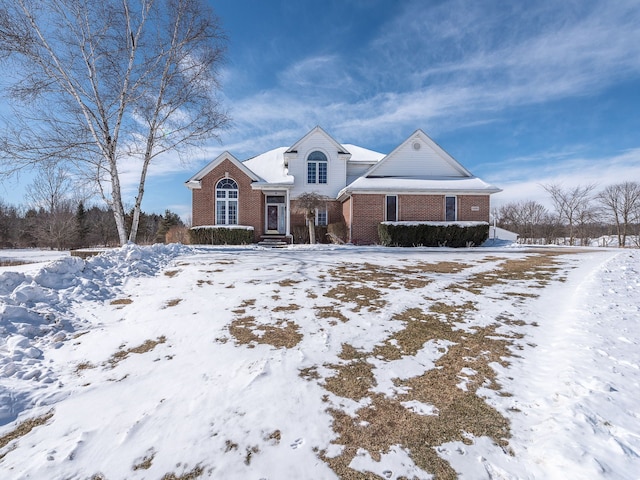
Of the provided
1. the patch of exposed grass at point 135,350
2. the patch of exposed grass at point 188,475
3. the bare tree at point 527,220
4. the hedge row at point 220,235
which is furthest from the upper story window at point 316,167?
the bare tree at point 527,220

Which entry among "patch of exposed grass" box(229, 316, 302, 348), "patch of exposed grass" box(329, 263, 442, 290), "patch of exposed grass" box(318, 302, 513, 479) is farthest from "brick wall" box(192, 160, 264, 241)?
"patch of exposed grass" box(318, 302, 513, 479)

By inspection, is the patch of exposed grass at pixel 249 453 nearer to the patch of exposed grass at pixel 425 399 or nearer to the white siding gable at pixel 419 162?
the patch of exposed grass at pixel 425 399

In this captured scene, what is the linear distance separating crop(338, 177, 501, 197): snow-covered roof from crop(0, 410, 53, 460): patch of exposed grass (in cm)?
1609

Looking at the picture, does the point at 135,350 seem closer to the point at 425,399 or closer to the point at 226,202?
the point at 425,399

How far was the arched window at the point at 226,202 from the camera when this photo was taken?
1911 cm

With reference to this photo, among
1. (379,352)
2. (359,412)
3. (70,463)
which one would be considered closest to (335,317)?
(379,352)

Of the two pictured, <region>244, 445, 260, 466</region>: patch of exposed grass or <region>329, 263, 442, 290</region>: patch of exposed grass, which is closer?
<region>244, 445, 260, 466</region>: patch of exposed grass

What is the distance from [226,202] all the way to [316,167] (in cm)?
656

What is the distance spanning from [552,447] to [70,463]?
3.25 metres

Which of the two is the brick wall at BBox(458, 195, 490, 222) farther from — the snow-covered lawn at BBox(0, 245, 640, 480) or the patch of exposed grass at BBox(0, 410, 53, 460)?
the patch of exposed grass at BBox(0, 410, 53, 460)

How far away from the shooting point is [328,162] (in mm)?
20938

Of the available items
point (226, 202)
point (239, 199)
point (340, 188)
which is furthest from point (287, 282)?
point (340, 188)

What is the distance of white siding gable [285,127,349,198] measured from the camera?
20.8m

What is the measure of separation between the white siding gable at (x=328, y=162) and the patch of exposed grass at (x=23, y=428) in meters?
18.8
